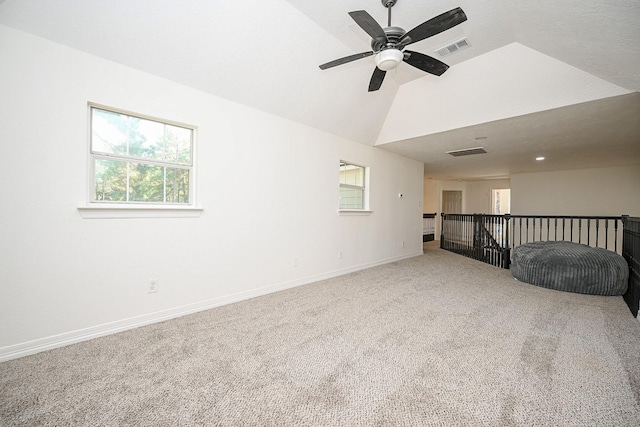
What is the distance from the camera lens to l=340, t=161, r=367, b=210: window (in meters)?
5.00

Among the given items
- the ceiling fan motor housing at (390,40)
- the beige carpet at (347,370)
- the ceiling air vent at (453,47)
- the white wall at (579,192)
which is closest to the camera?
the beige carpet at (347,370)

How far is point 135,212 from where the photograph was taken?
257cm

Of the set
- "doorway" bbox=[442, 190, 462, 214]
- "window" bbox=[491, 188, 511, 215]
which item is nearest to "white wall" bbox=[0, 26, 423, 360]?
"doorway" bbox=[442, 190, 462, 214]

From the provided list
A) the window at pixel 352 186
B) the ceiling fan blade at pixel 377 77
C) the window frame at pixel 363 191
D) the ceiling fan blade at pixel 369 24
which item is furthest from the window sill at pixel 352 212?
the ceiling fan blade at pixel 369 24

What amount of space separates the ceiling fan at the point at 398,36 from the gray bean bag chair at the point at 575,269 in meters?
3.39

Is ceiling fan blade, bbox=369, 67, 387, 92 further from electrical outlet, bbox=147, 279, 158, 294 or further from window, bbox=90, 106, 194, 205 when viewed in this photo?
electrical outlet, bbox=147, 279, 158, 294

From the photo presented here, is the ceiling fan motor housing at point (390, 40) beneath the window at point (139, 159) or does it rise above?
above

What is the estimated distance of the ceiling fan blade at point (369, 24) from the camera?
6.43 ft

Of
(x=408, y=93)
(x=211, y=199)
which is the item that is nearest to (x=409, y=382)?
(x=211, y=199)

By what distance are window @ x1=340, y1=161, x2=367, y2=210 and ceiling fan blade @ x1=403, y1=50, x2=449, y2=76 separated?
2.38 metres

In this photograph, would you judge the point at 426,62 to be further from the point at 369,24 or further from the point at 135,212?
the point at 135,212

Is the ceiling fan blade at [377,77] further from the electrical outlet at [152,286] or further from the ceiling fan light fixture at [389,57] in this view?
the electrical outlet at [152,286]

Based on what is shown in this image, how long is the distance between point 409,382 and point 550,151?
20.5 feet

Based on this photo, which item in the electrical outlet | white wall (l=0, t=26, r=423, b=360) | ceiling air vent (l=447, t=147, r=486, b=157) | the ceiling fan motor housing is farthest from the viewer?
ceiling air vent (l=447, t=147, r=486, b=157)
